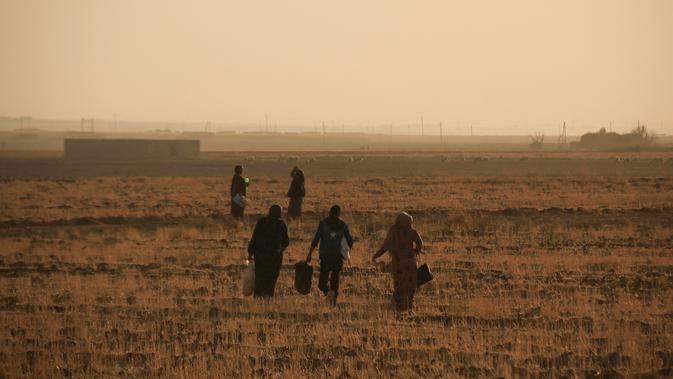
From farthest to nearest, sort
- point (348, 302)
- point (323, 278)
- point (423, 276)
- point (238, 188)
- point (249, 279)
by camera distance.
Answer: point (238, 188) < point (348, 302) < point (323, 278) < point (249, 279) < point (423, 276)

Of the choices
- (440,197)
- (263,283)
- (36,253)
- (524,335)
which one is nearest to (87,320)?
(263,283)

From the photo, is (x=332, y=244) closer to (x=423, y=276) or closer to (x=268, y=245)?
(x=268, y=245)

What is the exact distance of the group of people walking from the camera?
13.7 m

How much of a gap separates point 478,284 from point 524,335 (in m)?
3.98

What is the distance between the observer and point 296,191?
83.6 ft

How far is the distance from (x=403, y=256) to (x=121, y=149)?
7509 centimetres

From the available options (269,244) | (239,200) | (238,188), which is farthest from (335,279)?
(239,200)

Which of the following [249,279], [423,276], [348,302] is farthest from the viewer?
[348,302]

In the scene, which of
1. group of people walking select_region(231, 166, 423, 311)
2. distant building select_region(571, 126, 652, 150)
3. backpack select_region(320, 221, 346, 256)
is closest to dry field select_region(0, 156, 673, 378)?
group of people walking select_region(231, 166, 423, 311)

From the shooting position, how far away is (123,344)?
11961mm

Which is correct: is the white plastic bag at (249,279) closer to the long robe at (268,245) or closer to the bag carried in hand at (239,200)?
the long robe at (268,245)

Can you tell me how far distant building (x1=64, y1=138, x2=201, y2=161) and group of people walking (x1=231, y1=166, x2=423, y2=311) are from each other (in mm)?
70885

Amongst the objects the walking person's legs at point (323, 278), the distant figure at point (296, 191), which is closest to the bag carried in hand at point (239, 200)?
the distant figure at point (296, 191)

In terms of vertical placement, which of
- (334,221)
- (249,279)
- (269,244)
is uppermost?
(334,221)
